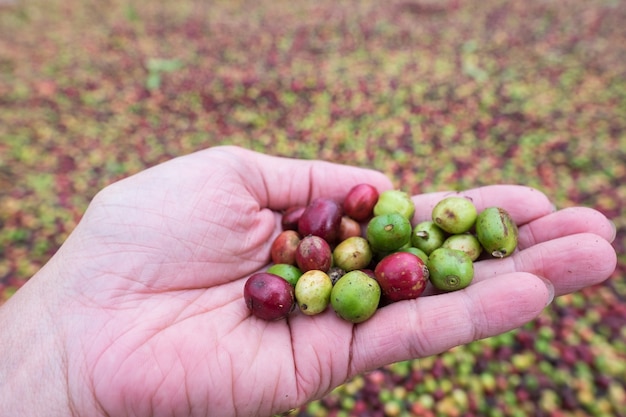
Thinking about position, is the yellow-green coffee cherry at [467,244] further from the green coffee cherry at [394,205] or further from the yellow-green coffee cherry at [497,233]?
the green coffee cherry at [394,205]

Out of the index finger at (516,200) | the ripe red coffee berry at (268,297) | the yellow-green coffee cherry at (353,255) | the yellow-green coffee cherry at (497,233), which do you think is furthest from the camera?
the index finger at (516,200)

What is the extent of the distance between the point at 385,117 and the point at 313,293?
5.86 m

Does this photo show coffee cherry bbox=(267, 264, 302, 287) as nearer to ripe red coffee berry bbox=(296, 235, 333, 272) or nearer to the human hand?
ripe red coffee berry bbox=(296, 235, 333, 272)

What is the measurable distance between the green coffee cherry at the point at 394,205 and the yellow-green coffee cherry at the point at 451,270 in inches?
27.2

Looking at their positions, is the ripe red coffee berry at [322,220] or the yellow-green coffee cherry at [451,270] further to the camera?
the ripe red coffee berry at [322,220]

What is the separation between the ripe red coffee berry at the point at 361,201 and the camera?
13.1ft

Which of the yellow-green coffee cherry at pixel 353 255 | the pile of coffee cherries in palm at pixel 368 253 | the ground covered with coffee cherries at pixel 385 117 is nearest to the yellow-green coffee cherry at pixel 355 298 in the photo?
the pile of coffee cherries in palm at pixel 368 253

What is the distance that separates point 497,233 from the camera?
132 inches

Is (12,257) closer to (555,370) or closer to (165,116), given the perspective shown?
Result: (165,116)

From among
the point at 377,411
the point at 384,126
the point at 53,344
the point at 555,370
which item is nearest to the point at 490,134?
the point at 384,126

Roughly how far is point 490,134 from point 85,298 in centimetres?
681

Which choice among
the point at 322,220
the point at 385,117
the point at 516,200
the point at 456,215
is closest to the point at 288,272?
the point at 322,220

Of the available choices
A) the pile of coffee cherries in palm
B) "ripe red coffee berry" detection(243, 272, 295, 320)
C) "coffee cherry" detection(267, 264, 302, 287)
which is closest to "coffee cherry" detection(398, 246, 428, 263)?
the pile of coffee cherries in palm

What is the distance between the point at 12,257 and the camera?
5.89 m
